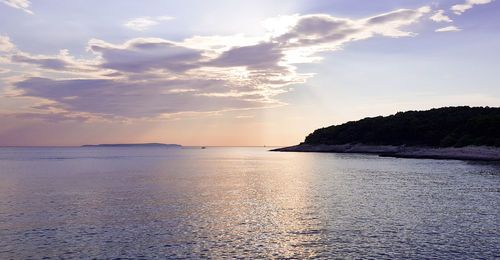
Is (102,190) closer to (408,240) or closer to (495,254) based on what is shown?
(408,240)

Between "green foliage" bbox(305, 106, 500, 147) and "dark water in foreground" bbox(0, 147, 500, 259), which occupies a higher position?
"green foliage" bbox(305, 106, 500, 147)

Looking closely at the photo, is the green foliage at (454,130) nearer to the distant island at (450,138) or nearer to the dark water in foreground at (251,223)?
the distant island at (450,138)

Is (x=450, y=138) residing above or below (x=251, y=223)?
above

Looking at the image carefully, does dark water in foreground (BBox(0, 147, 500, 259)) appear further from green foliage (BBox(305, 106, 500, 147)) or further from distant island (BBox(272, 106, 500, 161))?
green foliage (BBox(305, 106, 500, 147))

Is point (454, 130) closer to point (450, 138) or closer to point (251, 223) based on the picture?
point (450, 138)

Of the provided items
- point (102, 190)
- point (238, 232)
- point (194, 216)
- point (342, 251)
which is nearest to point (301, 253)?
point (342, 251)

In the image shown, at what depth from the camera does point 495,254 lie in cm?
2030

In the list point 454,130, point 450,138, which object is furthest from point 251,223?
point 454,130

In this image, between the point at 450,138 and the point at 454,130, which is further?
the point at 454,130

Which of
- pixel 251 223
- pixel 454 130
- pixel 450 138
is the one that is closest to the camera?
pixel 251 223

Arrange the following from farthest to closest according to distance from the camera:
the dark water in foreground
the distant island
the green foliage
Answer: the green foliage
the distant island
the dark water in foreground

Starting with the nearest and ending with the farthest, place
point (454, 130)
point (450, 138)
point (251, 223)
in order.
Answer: point (251, 223)
point (450, 138)
point (454, 130)

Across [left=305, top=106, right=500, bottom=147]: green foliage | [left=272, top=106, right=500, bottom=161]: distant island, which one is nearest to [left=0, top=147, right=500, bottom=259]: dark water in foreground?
[left=272, top=106, right=500, bottom=161]: distant island

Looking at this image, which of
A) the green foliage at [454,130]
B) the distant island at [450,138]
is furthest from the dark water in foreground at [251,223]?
the green foliage at [454,130]
